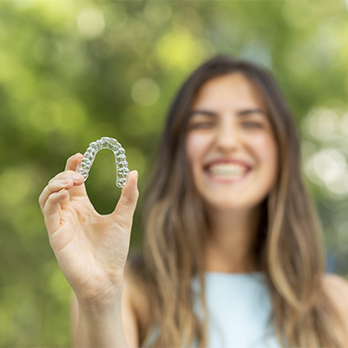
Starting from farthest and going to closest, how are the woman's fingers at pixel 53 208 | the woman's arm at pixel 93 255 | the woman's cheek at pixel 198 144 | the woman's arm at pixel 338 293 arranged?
1. the woman's arm at pixel 338 293
2. the woman's cheek at pixel 198 144
3. the woman's arm at pixel 93 255
4. the woman's fingers at pixel 53 208

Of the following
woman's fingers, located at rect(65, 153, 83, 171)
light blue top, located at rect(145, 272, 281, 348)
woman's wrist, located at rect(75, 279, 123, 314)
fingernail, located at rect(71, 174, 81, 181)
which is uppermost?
woman's fingers, located at rect(65, 153, 83, 171)

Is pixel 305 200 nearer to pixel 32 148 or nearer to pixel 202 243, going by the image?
pixel 202 243

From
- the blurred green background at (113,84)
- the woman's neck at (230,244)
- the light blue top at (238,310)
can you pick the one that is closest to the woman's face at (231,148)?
the woman's neck at (230,244)

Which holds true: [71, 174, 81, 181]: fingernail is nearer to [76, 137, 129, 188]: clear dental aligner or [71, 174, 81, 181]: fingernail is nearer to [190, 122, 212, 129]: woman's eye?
[76, 137, 129, 188]: clear dental aligner

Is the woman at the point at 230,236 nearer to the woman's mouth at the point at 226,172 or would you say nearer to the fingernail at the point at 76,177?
the woman's mouth at the point at 226,172

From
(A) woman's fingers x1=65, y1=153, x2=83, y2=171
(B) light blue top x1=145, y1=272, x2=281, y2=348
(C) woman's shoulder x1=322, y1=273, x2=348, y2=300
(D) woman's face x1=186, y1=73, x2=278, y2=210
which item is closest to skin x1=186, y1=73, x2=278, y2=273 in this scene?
(D) woman's face x1=186, y1=73, x2=278, y2=210

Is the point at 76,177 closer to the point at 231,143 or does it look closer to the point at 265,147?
the point at 231,143
